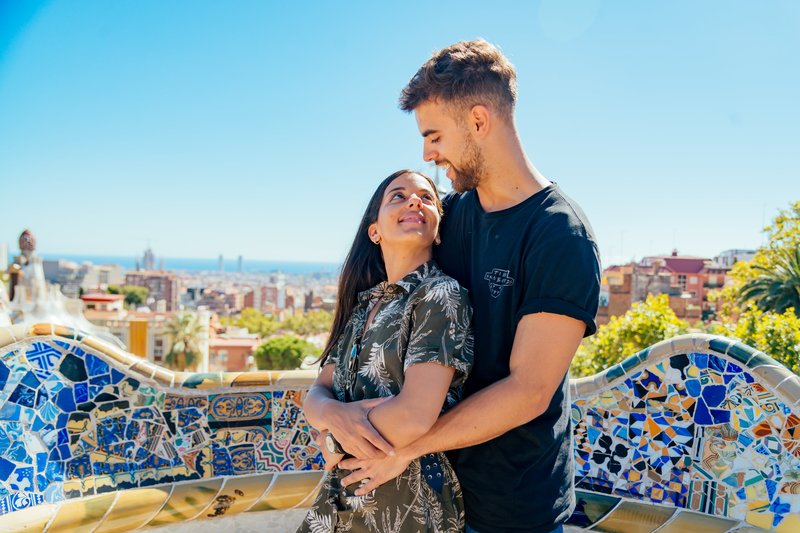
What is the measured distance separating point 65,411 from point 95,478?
348 millimetres

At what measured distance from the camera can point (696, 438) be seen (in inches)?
101

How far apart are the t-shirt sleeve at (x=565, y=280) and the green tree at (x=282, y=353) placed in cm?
Result: 2915

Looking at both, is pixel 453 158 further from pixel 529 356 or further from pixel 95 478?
pixel 95 478

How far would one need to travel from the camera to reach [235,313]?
85562 millimetres

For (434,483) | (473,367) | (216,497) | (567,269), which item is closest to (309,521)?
(434,483)

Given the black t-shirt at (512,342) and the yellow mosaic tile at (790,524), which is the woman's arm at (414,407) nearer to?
the black t-shirt at (512,342)

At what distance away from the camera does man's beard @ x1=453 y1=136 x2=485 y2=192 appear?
1.71 m

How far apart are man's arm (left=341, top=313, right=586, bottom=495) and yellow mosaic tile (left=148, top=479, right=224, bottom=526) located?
159cm

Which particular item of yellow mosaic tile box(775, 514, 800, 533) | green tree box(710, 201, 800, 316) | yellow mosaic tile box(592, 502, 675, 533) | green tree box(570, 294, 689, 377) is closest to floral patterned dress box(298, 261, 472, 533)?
yellow mosaic tile box(592, 502, 675, 533)

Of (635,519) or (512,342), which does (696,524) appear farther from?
(512,342)

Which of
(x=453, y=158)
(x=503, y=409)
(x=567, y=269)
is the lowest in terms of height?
(x=503, y=409)

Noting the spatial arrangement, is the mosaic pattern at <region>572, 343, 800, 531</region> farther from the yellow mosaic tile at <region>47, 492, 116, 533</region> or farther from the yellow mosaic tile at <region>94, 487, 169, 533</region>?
the yellow mosaic tile at <region>47, 492, 116, 533</region>

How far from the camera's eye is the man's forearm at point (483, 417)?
148cm

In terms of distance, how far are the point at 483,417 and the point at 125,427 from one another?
2.13m
